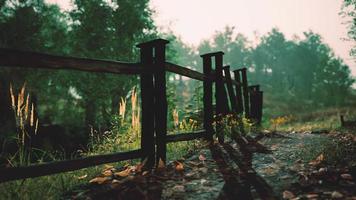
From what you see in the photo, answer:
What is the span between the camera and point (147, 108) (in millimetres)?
3553

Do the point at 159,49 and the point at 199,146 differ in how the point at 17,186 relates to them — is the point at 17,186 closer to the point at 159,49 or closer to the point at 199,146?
the point at 159,49

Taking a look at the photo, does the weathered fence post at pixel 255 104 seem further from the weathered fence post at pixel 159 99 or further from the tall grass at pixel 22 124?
the tall grass at pixel 22 124

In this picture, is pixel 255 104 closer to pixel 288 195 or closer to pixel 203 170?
pixel 203 170

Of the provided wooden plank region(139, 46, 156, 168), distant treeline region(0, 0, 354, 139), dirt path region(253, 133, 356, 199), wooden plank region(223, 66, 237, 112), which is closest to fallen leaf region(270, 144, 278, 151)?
dirt path region(253, 133, 356, 199)

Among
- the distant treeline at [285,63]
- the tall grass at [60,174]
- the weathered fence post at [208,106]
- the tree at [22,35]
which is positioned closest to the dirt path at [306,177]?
the weathered fence post at [208,106]

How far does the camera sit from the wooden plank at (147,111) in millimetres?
3512

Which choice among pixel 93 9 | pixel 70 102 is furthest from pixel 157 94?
pixel 70 102

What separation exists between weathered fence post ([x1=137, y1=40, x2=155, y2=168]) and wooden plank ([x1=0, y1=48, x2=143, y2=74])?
29 centimetres

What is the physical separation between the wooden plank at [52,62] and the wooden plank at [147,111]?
0.96 ft

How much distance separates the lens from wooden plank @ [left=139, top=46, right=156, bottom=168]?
351cm

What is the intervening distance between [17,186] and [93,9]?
73.7 ft

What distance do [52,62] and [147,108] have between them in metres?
1.29

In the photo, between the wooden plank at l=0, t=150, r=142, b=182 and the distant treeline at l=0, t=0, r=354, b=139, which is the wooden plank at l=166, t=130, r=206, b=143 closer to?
the wooden plank at l=0, t=150, r=142, b=182

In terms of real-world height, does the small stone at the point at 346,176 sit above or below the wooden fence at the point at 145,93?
below
